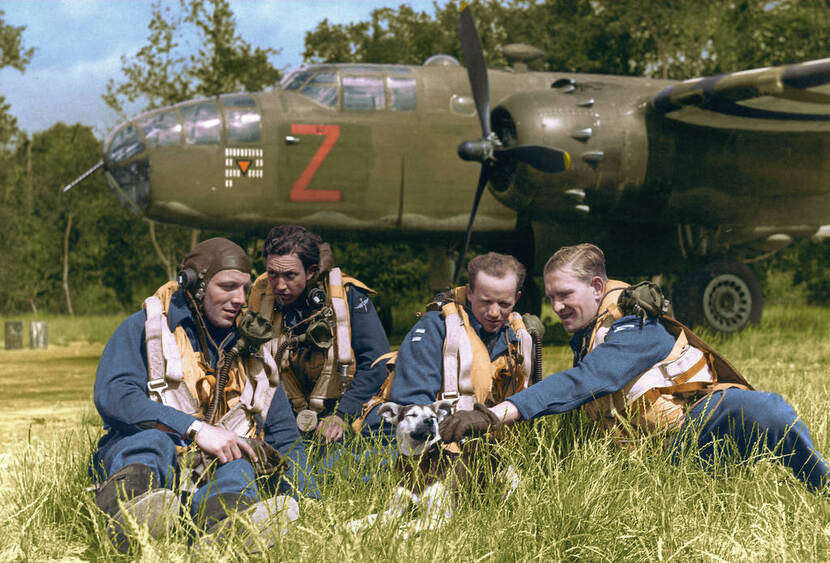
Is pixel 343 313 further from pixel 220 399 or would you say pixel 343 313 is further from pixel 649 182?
pixel 649 182

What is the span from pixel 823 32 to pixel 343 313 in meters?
28.0

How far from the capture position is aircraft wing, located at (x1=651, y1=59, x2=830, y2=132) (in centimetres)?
1110

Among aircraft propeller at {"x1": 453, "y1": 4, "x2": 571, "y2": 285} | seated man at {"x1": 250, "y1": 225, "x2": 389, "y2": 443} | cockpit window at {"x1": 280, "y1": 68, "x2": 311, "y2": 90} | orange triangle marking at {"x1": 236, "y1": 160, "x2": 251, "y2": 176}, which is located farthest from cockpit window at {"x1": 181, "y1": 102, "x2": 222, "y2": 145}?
seated man at {"x1": 250, "y1": 225, "x2": 389, "y2": 443}

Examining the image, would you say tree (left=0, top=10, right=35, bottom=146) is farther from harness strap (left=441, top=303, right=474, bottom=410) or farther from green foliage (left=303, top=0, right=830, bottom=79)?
harness strap (left=441, top=303, right=474, bottom=410)

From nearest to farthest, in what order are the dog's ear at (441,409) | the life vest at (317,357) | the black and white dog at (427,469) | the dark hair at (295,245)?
the black and white dog at (427,469) < the dog's ear at (441,409) < the dark hair at (295,245) < the life vest at (317,357)

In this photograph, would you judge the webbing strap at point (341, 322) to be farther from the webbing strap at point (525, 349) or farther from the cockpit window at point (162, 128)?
the cockpit window at point (162, 128)

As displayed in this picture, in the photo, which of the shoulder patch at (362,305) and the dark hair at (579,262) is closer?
the dark hair at (579,262)

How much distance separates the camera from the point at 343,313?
5098 millimetres

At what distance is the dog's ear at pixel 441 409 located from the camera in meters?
3.77

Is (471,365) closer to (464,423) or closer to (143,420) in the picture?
(464,423)

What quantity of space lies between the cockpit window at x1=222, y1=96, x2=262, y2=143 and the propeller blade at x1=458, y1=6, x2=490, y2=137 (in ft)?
9.78

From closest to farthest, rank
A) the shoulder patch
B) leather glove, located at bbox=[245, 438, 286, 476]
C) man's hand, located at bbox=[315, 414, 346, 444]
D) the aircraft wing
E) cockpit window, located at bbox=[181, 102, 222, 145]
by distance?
leather glove, located at bbox=[245, 438, 286, 476] < man's hand, located at bbox=[315, 414, 346, 444] < the shoulder patch < the aircraft wing < cockpit window, located at bbox=[181, 102, 222, 145]

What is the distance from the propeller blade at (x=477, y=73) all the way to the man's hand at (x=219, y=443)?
8721 millimetres

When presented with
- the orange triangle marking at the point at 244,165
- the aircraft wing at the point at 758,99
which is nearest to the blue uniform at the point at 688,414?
the aircraft wing at the point at 758,99
